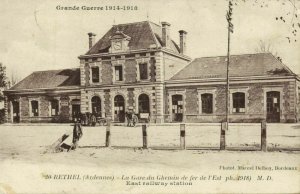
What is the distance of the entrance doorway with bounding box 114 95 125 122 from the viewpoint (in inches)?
647

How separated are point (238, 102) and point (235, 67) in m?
1.25

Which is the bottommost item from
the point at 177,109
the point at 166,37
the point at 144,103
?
the point at 177,109

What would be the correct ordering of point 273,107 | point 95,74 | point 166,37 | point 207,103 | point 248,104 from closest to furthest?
point 273,107 → point 248,104 → point 207,103 → point 166,37 → point 95,74

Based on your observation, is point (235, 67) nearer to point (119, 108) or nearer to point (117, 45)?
point (117, 45)

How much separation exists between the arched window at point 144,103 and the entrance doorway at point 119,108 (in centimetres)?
69

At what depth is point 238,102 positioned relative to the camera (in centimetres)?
1472

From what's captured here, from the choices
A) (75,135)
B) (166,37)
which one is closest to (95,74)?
(166,37)

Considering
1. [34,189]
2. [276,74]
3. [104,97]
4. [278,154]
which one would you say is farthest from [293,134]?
[104,97]

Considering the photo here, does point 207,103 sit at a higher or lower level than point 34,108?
higher

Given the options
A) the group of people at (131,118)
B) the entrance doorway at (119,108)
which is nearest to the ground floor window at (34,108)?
the entrance doorway at (119,108)

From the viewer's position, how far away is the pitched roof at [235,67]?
14.1m

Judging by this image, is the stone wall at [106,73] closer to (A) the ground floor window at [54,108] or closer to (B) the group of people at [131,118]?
(B) the group of people at [131,118]

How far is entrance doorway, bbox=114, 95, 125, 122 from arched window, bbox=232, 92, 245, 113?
13.6 feet

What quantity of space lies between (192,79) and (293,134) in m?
6.51
